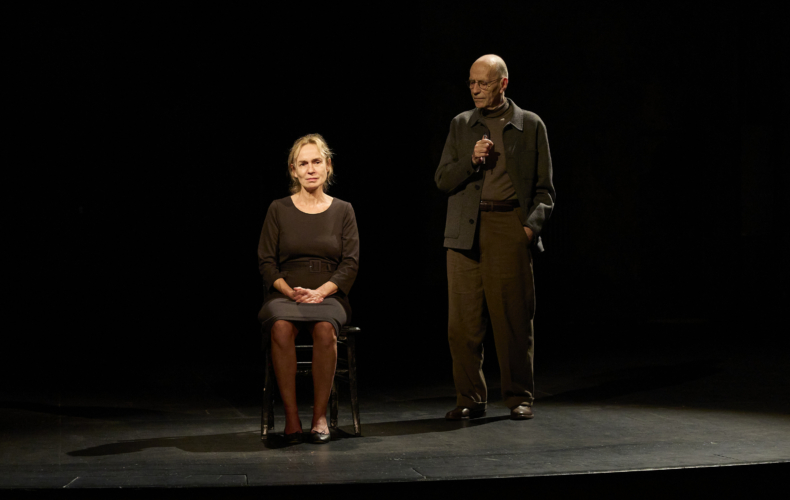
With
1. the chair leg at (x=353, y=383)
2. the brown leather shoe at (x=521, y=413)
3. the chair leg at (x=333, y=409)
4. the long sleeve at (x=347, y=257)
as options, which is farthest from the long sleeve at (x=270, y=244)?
the brown leather shoe at (x=521, y=413)

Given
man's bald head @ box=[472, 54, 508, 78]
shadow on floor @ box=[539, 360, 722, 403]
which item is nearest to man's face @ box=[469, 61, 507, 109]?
man's bald head @ box=[472, 54, 508, 78]

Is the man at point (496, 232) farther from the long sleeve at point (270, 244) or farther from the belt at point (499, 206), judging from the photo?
the long sleeve at point (270, 244)

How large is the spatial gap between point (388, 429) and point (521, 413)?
25.2 inches

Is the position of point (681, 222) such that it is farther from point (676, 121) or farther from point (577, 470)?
point (577, 470)

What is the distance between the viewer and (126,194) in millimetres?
8617

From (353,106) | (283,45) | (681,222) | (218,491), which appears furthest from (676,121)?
(218,491)

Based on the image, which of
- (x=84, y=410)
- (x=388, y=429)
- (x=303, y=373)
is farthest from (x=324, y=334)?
(x=84, y=410)

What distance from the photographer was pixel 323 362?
3.72 meters

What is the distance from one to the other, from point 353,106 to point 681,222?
11.3 ft

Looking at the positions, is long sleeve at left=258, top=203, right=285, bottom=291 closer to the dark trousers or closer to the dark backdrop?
the dark trousers

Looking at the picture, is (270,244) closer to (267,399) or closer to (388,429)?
(267,399)

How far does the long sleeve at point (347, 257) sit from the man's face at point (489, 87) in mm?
809

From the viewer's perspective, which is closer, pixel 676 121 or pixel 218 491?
pixel 218 491

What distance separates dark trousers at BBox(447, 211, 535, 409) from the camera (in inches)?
166
